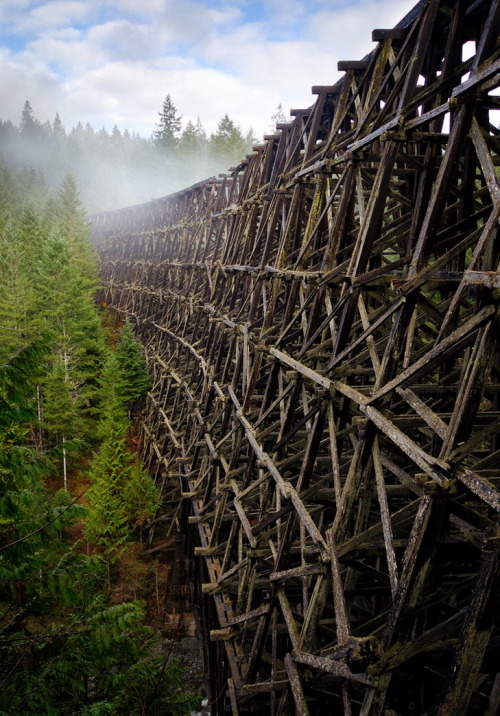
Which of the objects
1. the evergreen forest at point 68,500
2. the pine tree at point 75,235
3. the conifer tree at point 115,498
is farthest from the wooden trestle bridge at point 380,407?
the pine tree at point 75,235

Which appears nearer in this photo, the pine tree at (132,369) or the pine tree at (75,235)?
the pine tree at (132,369)

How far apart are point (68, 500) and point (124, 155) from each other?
100099 mm

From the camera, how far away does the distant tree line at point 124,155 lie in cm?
7838

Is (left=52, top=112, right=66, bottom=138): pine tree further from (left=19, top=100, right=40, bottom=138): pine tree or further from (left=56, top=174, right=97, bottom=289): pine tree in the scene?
(left=56, top=174, right=97, bottom=289): pine tree

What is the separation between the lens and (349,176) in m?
5.88

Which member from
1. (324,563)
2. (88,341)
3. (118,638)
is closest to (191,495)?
(118,638)

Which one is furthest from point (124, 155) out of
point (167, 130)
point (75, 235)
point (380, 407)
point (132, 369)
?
point (380, 407)

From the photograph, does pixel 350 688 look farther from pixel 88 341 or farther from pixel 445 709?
pixel 88 341

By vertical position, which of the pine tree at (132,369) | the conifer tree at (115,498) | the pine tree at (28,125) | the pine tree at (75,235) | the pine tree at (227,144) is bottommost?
the conifer tree at (115,498)

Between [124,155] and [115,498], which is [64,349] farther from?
[124,155]

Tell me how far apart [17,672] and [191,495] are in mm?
7286

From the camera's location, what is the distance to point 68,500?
12.3m

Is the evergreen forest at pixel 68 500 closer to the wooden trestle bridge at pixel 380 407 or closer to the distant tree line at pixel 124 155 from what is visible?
the wooden trestle bridge at pixel 380 407

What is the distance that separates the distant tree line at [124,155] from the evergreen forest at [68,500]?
4812cm
